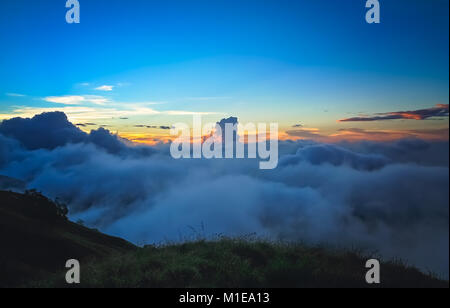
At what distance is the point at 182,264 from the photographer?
8438mm

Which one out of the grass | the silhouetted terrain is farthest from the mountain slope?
the grass

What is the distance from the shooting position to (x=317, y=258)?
32.9 ft

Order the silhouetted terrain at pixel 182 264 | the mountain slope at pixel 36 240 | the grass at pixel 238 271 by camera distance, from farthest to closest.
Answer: the mountain slope at pixel 36 240 < the silhouetted terrain at pixel 182 264 < the grass at pixel 238 271

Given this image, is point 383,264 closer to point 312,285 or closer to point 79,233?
point 312,285

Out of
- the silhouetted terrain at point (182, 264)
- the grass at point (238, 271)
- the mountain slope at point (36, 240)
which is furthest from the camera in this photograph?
the mountain slope at point (36, 240)

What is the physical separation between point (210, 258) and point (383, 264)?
6246 millimetres

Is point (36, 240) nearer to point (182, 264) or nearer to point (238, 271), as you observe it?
point (182, 264)

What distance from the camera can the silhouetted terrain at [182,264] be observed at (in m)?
7.80

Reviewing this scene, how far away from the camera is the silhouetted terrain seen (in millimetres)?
7805

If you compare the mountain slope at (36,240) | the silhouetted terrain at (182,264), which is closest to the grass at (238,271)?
the silhouetted terrain at (182,264)

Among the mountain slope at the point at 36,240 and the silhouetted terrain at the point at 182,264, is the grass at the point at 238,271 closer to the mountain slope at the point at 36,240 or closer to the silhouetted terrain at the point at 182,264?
the silhouetted terrain at the point at 182,264

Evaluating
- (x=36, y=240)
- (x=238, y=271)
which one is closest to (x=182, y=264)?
(x=238, y=271)
